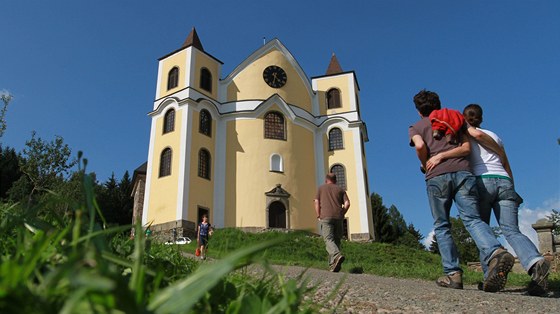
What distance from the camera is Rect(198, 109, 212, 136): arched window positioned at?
28844 mm

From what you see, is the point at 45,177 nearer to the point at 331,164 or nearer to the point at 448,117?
the point at 331,164

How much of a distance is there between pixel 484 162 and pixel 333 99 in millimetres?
29048

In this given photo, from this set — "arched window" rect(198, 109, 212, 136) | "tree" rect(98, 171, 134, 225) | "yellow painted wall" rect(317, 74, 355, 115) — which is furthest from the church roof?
"tree" rect(98, 171, 134, 225)

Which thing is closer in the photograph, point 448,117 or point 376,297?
point 376,297

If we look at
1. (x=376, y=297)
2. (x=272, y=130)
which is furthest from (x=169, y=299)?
(x=272, y=130)

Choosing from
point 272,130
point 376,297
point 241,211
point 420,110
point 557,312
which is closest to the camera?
point 557,312

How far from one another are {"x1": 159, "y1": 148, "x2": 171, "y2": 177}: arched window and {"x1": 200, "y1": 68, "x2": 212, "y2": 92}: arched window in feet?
17.0

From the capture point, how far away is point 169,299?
941 millimetres

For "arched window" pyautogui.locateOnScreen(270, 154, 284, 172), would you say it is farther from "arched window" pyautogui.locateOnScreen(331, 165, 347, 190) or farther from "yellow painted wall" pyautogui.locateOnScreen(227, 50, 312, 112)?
"yellow painted wall" pyautogui.locateOnScreen(227, 50, 312, 112)

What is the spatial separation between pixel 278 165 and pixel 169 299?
28669mm

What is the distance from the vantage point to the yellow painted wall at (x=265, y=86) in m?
31.5

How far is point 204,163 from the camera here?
2830 centimetres

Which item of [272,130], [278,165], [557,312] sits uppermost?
[272,130]

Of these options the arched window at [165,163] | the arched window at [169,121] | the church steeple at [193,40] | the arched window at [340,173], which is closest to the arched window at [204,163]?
the arched window at [165,163]
